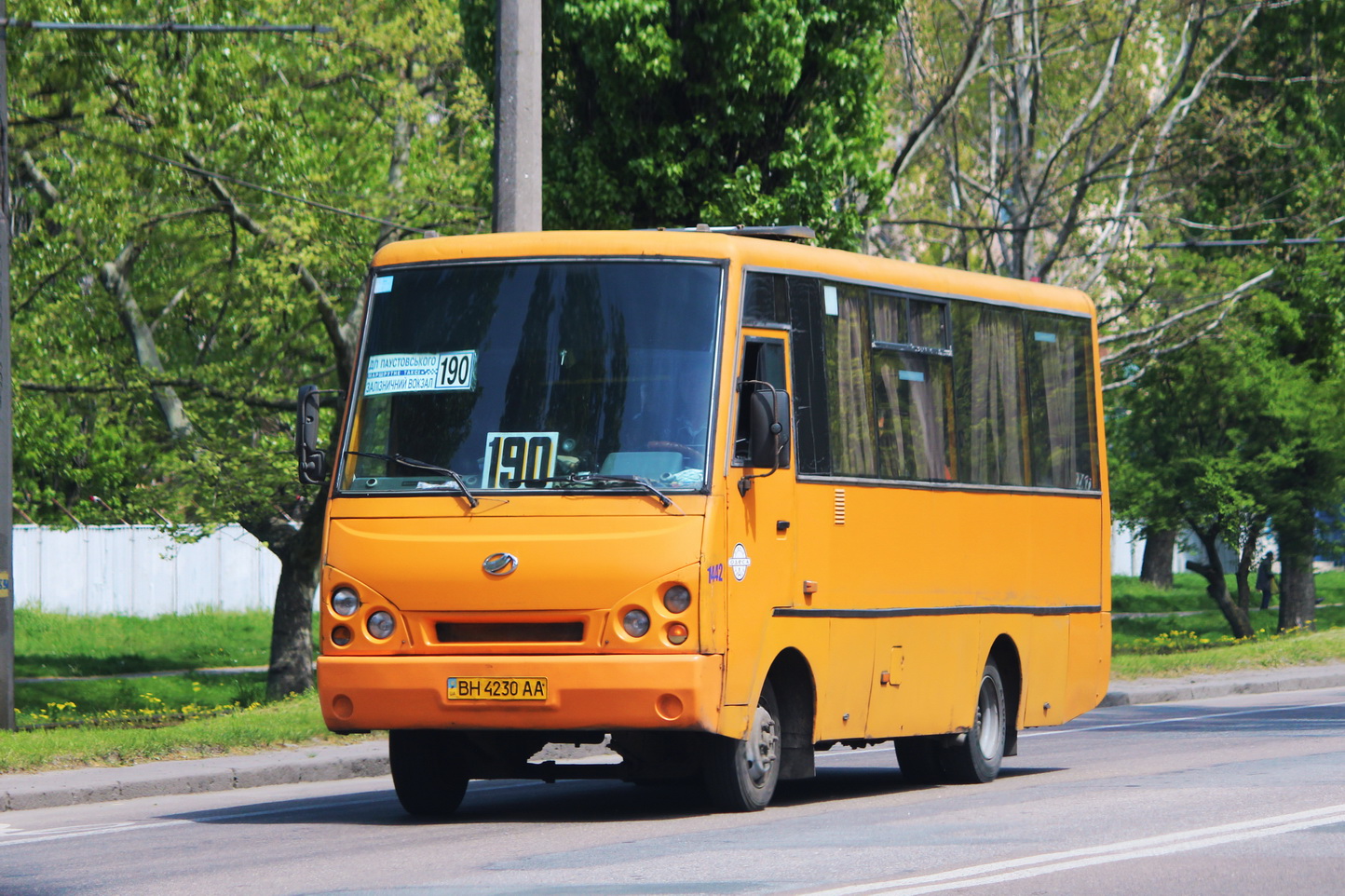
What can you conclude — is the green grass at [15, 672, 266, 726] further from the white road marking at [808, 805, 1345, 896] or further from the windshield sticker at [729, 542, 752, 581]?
the white road marking at [808, 805, 1345, 896]

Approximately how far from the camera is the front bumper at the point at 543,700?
34.3ft

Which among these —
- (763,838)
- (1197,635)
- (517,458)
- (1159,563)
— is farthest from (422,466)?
(1159,563)

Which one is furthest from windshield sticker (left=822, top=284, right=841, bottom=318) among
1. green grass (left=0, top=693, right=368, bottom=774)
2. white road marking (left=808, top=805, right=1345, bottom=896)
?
green grass (left=0, top=693, right=368, bottom=774)

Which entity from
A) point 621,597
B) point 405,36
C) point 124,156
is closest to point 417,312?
point 621,597

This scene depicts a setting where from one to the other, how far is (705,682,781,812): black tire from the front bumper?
49cm

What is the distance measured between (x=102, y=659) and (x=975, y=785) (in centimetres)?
2411

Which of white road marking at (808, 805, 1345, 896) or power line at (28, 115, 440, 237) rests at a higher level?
power line at (28, 115, 440, 237)

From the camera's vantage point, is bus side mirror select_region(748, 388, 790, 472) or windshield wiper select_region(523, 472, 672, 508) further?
bus side mirror select_region(748, 388, 790, 472)

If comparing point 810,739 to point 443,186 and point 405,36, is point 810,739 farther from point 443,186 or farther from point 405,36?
point 405,36

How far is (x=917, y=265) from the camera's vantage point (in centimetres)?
1356

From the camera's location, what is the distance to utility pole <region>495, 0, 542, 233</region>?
15.7m

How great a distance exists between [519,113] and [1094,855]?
8620 mm

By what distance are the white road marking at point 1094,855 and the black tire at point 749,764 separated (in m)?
2.37

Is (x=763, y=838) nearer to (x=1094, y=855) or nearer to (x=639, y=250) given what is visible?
(x=1094, y=855)
